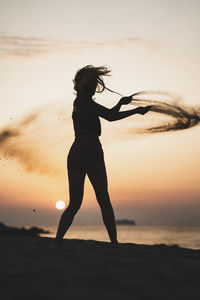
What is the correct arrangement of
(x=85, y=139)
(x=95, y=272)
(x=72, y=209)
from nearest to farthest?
(x=95, y=272)
(x=72, y=209)
(x=85, y=139)

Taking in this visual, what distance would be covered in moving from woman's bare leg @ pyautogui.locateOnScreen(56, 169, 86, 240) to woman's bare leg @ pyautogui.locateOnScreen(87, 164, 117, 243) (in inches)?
7.3

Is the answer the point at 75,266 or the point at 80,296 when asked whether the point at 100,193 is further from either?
the point at 80,296

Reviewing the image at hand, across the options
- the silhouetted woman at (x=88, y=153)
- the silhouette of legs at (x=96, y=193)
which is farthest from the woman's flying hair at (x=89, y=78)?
the silhouette of legs at (x=96, y=193)

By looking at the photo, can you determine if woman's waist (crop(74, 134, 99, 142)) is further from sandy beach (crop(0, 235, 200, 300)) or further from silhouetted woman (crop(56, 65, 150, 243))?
sandy beach (crop(0, 235, 200, 300))

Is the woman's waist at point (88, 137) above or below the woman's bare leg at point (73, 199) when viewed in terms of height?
above

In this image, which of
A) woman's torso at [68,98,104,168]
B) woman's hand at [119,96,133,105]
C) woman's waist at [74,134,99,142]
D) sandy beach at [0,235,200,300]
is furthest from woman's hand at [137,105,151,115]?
sandy beach at [0,235,200,300]

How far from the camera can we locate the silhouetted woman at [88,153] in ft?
23.3

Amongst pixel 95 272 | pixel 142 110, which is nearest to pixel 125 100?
pixel 142 110

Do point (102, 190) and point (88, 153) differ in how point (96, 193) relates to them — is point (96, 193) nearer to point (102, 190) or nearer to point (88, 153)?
point (102, 190)

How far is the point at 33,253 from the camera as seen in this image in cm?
582

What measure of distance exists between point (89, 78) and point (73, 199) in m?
1.96

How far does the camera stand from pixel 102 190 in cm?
715

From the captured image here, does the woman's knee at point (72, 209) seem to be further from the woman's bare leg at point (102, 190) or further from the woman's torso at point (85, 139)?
the woman's torso at point (85, 139)

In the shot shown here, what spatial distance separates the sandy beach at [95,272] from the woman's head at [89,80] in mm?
2508
